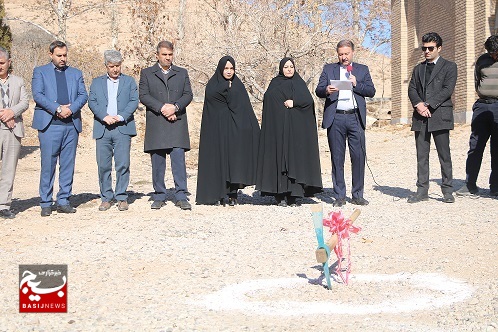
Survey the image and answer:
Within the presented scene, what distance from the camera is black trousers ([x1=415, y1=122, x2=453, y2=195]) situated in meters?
9.80

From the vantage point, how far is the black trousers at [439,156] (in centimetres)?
980

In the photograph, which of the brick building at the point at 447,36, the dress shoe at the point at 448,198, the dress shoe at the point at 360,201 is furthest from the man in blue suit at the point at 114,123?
the brick building at the point at 447,36

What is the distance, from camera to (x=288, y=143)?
9781 mm

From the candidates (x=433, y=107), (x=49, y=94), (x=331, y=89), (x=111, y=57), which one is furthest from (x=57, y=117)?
(x=433, y=107)

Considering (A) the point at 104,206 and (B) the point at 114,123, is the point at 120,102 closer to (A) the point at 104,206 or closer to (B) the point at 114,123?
(B) the point at 114,123

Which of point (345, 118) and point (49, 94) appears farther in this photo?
point (345, 118)

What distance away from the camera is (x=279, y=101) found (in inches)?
389

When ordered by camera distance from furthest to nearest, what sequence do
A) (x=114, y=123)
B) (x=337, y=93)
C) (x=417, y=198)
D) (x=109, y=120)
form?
(x=417, y=198), (x=337, y=93), (x=114, y=123), (x=109, y=120)

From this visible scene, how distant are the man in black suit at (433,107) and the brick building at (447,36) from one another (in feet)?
38.2

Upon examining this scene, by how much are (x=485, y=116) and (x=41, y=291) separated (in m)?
7.23

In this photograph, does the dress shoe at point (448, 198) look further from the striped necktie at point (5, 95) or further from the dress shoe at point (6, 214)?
the striped necktie at point (5, 95)

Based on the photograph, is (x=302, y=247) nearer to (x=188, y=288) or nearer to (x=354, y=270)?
(x=354, y=270)

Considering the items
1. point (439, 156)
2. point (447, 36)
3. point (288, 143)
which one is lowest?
point (439, 156)

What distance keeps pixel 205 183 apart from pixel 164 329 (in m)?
5.38
